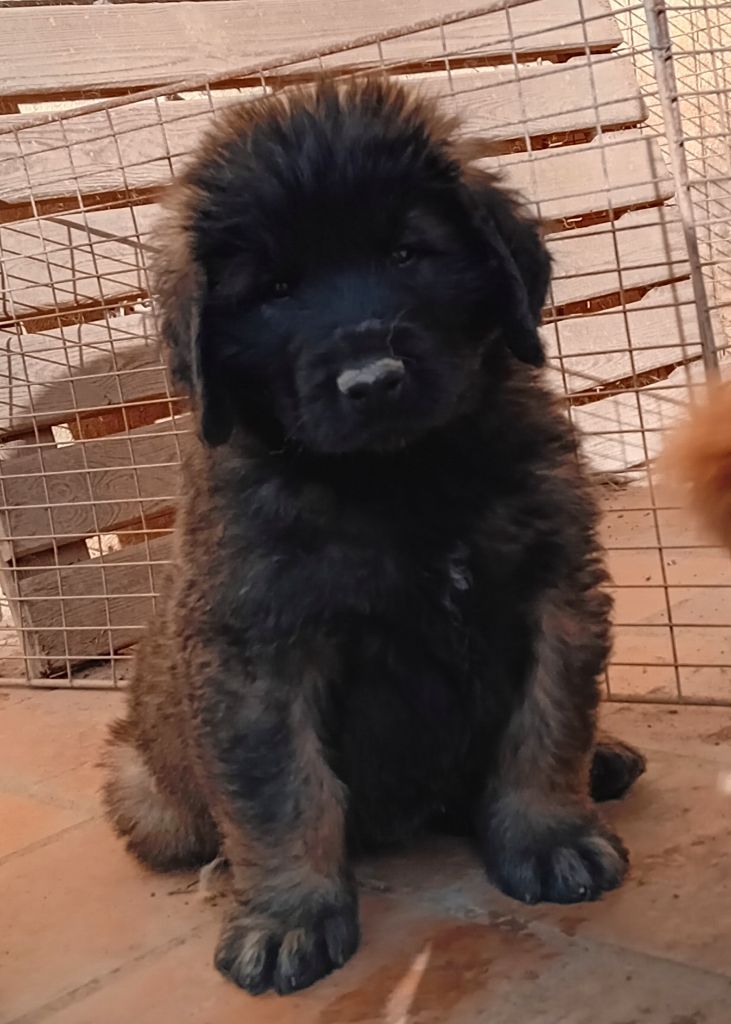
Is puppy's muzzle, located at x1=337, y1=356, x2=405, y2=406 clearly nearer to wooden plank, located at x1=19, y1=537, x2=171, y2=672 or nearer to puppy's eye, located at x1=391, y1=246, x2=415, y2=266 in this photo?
puppy's eye, located at x1=391, y1=246, x2=415, y2=266

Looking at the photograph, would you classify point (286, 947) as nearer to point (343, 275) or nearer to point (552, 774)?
point (552, 774)

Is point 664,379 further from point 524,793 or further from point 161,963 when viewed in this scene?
point 161,963

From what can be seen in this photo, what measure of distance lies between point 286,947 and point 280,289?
3.29 feet

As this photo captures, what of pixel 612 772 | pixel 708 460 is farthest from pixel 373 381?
pixel 612 772

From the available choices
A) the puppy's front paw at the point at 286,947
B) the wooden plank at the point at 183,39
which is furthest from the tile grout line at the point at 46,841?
the wooden plank at the point at 183,39

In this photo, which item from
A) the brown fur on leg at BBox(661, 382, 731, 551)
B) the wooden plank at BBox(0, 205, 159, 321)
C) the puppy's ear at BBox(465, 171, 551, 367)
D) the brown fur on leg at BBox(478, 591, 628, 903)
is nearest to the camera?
the brown fur on leg at BBox(661, 382, 731, 551)

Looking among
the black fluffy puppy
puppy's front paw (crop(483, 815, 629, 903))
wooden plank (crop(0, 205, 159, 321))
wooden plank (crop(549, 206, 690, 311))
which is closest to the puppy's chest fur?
the black fluffy puppy

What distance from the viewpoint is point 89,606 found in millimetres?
3912

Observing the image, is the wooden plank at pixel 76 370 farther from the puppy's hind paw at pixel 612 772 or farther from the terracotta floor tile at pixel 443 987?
the terracotta floor tile at pixel 443 987

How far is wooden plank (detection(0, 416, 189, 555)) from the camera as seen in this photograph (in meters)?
3.78

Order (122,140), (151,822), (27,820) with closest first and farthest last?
1. (151,822)
2. (27,820)
3. (122,140)

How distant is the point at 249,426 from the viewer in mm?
1891

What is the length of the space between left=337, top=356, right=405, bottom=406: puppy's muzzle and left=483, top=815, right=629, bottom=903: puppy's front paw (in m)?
0.81

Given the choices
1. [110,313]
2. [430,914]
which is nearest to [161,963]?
[430,914]
